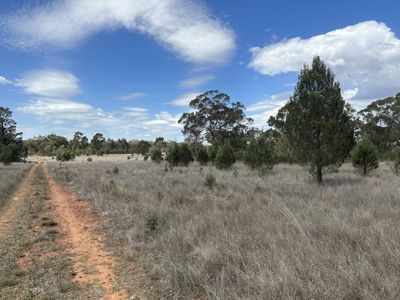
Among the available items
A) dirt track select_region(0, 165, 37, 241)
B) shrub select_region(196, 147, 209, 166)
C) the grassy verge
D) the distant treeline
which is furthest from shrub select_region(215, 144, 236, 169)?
the grassy verge

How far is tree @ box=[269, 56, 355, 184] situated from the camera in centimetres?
1697

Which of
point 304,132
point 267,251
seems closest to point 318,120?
point 304,132

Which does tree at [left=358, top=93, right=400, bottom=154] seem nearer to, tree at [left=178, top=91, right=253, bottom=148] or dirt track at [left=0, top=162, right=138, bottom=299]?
tree at [left=178, top=91, right=253, bottom=148]

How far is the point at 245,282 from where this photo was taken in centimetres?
441

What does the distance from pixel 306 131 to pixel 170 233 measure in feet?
40.2

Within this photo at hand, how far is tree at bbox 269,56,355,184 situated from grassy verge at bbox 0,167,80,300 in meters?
12.4

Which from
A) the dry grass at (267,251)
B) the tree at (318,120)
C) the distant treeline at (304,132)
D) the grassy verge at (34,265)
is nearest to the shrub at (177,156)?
the distant treeline at (304,132)

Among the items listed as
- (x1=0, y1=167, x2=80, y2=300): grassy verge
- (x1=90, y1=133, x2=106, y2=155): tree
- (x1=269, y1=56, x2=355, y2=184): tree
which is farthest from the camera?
(x1=90, y1=133, x2=106, y2=155): tree

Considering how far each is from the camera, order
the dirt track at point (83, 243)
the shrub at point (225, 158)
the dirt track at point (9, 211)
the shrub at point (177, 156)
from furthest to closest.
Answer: the shrub at point (177, 156) → the shrub at point (225, 158) → the dirt track at point (9, 211) → the dirt track at point (83, 243)

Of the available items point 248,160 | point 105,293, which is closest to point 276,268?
point 105,293

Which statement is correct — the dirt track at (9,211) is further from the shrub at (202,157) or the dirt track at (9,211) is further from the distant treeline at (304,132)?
the shrub at (202,157)

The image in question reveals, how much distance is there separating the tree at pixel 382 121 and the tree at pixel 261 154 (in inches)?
1324

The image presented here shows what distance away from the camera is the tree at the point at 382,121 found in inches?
2085

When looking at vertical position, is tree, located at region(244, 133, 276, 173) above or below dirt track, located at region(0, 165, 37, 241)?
above
